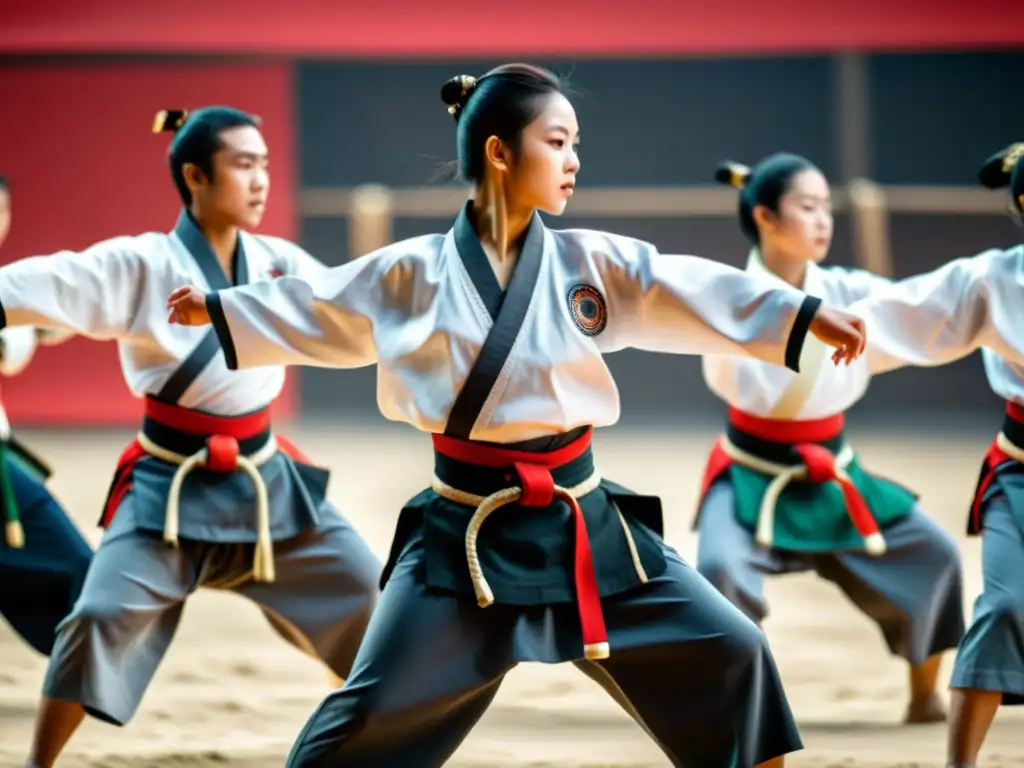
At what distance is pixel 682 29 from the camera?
22.4 ft

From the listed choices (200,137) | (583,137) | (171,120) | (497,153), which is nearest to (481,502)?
(497,153)

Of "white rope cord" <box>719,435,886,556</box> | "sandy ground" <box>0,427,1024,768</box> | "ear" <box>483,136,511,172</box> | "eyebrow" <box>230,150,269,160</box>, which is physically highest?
"ear" <box>483,136,511,172</box>

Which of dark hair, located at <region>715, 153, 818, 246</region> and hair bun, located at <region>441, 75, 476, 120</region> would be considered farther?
dark hair, located at <region>715, 153, 818, 246</region>

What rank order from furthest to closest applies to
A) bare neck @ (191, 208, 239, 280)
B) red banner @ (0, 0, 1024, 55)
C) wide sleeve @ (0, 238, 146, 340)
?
red banner @ (0, 0, 1024, 55) < bare neck @ (191, 208, 239, 280) < wide sleeve @ (0, 238, 146, 340)

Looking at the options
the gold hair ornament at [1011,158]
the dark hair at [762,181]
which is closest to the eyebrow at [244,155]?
the dark hair at [762,181]

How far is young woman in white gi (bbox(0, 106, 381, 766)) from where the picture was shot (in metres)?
2.67

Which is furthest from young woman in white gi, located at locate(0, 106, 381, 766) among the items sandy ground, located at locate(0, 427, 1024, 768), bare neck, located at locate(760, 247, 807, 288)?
bare neck, located at locate(760, 247, 807, 288)

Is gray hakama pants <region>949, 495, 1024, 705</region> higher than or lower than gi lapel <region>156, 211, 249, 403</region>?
lower

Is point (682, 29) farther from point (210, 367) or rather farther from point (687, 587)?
point (687, 587)

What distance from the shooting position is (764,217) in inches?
126

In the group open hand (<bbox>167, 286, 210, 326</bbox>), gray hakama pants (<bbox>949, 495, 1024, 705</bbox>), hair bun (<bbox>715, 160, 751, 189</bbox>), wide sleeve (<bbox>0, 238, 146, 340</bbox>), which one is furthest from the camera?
hair bun (<bbox>715, 160, 751, 189</bbox>)

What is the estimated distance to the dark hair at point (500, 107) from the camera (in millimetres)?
2162

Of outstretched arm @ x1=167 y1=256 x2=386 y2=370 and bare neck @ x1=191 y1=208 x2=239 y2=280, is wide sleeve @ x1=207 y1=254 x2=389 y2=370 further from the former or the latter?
bare neck @ x1=191 y1=208 x2=239 y2=280

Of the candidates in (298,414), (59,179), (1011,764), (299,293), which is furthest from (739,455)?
(59,179)
